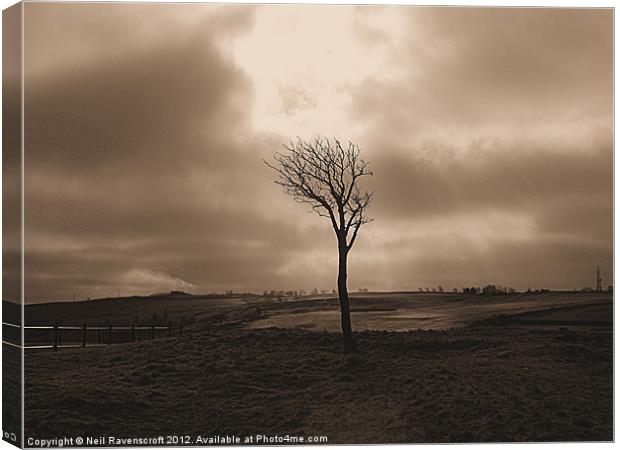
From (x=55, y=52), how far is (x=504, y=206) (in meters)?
4.41

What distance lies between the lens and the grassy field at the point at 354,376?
9773 millimetres

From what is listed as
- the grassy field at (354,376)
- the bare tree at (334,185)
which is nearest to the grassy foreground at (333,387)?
the grassy field at (354,376)

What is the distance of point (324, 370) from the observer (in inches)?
399

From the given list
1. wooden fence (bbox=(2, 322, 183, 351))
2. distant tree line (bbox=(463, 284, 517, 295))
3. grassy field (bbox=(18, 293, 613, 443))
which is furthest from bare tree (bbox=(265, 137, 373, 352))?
wooden fence (bbox=(2, 322, 183, 351))

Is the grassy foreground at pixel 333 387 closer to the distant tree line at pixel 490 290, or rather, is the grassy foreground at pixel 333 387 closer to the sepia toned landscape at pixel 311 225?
the sepia toned landscape at pixel 311 225

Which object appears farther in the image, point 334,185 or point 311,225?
point 334,185

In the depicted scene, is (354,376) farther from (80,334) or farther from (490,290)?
(80,334)

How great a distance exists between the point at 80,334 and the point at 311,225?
236 cm

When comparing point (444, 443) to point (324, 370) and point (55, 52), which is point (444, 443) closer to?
point (324, 370)

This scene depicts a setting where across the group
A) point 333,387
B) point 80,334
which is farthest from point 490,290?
Result: point 80,334

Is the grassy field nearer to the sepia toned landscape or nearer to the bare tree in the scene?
the sepia toned landscape

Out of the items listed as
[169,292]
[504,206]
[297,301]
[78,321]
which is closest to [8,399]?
[78,321]

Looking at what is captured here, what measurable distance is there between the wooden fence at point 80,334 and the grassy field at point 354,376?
80 millimetres

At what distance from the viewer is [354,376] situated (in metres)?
10.1
